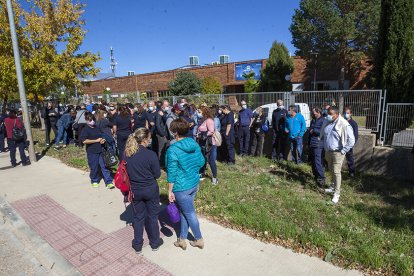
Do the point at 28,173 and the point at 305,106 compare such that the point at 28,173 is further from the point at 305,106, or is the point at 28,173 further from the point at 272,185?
the point at 305,106

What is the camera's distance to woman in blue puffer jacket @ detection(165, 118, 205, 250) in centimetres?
369

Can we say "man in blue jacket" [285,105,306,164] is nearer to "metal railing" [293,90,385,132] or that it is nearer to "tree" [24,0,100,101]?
"metal railing" [293,90,385,132]

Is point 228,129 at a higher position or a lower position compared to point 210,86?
lower

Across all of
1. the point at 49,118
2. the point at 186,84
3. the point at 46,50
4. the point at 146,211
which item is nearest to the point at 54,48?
the point at 46,50

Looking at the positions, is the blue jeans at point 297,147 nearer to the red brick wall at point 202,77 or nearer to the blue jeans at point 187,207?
the blue jeans at point 187,207

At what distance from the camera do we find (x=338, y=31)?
64.4ft

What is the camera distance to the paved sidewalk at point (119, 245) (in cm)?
369

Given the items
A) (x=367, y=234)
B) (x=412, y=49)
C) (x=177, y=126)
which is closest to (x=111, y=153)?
(x=177, y=126)

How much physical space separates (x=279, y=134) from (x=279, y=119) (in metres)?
0.45

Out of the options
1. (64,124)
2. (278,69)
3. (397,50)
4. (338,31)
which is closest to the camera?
(397,50)

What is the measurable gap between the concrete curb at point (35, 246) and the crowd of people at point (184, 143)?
98cm

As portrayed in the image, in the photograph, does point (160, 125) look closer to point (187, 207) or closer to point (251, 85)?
point (187, 207)

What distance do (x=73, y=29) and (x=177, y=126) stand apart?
17706mm

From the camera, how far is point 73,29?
18.2 meters
